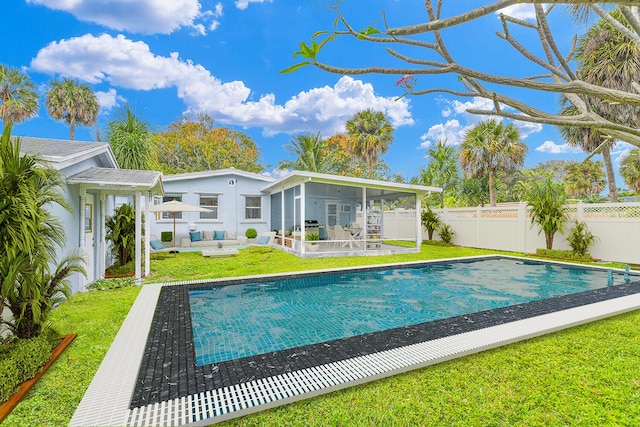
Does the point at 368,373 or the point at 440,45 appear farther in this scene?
the point at 368,373

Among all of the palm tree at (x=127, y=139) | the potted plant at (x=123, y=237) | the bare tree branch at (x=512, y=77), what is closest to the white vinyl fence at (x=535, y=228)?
the bare tree branch at (x=512, y=77)

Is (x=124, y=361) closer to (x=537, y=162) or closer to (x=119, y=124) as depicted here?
(x=119, y=124)

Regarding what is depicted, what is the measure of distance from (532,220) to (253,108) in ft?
131

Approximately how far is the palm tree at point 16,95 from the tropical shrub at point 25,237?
22090 mm

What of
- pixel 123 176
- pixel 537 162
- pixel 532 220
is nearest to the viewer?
pixel 123 176

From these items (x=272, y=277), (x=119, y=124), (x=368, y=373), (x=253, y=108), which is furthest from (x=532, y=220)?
(x=253, y=108)

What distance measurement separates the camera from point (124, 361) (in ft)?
12.6

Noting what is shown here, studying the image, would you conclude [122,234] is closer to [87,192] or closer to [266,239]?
[87,192]

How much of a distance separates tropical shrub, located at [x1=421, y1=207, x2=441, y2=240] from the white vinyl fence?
337 mm

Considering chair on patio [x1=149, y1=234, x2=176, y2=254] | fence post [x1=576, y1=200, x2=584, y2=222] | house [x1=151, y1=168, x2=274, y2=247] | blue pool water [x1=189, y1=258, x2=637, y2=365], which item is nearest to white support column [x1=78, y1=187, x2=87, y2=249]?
blue pool water [x1=189, y1=258, x2=637, y2=365]

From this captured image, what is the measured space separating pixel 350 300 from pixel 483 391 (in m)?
3.99

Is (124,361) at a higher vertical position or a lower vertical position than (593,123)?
lower

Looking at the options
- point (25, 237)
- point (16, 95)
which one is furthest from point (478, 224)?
point (16, 95)

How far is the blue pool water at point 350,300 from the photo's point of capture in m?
5.05
